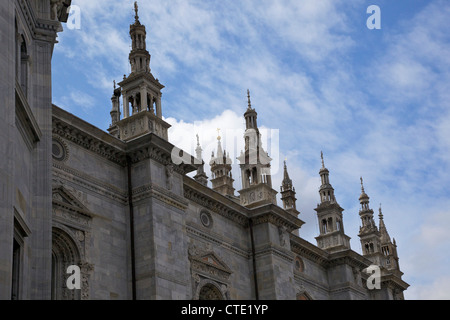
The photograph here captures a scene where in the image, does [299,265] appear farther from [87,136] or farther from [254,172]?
[87,136]

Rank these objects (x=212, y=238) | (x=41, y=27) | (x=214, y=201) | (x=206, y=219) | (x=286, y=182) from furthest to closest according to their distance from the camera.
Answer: (x=286, y=182) < (x=214, y=201) < (x=206, y=219) < (x=212, y=238) < (x=41, y=27)

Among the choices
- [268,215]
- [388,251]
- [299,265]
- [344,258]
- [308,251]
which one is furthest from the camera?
[388,251]

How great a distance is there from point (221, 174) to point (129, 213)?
2950cm

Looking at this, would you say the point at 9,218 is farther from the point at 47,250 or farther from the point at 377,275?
the point at 377,275

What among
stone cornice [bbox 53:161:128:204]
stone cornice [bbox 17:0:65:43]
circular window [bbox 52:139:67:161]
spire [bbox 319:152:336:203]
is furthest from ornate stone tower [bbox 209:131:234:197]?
stone cornice [bbox 17:0:65:43]

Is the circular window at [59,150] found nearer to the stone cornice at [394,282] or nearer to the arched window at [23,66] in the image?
the arched window at [23,66]

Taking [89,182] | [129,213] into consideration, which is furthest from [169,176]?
[89,182]

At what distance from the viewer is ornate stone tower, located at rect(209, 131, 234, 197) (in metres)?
57.8

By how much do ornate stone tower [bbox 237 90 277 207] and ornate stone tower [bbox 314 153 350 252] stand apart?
10.1 meters

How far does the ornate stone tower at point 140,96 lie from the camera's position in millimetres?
32625

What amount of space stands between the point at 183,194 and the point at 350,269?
18889 mm

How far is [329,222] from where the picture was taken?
51.7 meters

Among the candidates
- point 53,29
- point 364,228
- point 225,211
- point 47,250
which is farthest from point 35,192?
point 364,228

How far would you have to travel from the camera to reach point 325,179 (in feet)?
178
